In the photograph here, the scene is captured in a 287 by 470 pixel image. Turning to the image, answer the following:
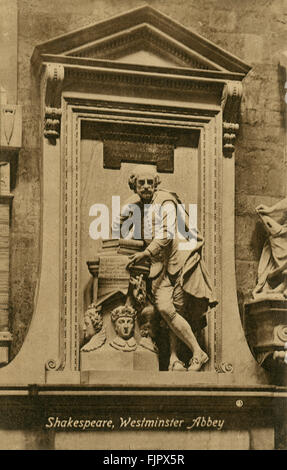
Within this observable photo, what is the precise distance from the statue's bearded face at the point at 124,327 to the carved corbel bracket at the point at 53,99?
1.42 meters

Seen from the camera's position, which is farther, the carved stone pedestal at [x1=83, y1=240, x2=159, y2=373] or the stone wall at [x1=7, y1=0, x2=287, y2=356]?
the stone wall at [x1=7, y1=0, x2=287, y2=356]

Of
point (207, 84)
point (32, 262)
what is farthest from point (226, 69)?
point (32, 262)

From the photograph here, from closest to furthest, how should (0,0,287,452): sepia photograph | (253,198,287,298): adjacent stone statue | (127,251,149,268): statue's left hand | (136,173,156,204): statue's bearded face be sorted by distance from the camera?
1. (0,0,287,452): sepia photograph
2. (127,251,149,268): statue's left hand
3. (136,173,156,204): statue's bearded face
4. (253,198,287,298): adjacent stone statue

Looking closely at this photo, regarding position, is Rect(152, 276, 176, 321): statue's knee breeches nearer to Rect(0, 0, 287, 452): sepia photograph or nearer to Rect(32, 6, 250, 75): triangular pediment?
Rect(0, 0, 287, 452): sepia photograph

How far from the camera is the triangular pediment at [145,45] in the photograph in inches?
361

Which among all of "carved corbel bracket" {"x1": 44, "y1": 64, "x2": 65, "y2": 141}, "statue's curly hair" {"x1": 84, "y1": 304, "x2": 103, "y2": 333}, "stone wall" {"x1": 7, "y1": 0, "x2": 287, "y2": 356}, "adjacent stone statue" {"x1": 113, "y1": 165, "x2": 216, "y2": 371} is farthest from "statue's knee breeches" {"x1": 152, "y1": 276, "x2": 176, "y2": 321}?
"carved corbel bracket" {"x1": 44, "y1": 64, "x2": 65, "y2": 141}

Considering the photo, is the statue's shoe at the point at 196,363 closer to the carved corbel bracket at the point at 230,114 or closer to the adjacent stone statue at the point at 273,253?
the adjacent stone statue at the point at 273,253

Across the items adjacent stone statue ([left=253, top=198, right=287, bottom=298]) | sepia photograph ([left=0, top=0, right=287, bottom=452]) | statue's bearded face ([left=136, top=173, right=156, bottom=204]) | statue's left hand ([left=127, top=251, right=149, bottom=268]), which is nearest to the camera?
sepia photograph ([left=0, top=0, right=287, bottom=452])

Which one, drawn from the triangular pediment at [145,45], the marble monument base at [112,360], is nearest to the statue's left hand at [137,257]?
the marble monument base at [112,360]

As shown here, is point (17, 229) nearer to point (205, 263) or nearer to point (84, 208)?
point (84, 208)

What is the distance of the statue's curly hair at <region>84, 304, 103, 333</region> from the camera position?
8.95 m

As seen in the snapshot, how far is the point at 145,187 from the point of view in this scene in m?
9.16

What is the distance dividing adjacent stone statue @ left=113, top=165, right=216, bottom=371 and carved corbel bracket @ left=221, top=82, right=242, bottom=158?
670 millimetres

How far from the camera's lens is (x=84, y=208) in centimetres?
919
